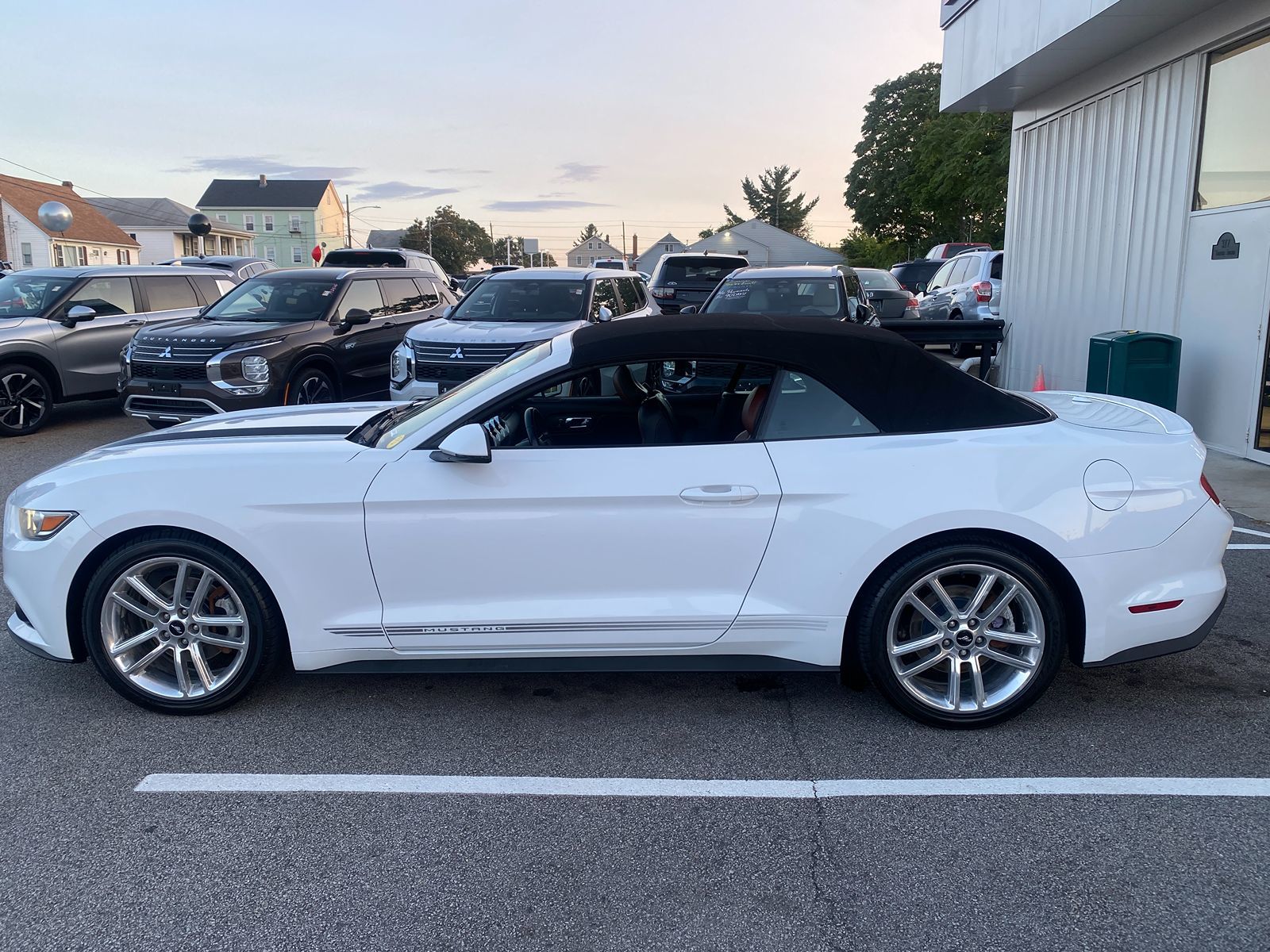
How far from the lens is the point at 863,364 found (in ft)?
12.6

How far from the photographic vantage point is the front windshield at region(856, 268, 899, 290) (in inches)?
775

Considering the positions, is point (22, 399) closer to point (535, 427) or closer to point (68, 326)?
point (68, 326)

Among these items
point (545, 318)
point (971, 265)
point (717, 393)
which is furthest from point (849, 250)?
point (717, 393)

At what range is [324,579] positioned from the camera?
12.3 feet

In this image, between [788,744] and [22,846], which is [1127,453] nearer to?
[788,744]

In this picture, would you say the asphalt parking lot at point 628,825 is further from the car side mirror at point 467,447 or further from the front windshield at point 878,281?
the front windshield at point 878,281

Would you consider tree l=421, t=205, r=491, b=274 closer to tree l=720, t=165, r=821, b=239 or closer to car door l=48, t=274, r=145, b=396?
tree l=720, t=165, r=821, b=239

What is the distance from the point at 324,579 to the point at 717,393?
1983 mm

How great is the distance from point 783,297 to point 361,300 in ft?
15.8

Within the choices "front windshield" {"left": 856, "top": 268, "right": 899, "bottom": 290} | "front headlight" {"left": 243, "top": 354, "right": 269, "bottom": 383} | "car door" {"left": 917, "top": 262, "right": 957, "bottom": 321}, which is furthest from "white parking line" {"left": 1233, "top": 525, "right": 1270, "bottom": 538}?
"front windshield" {"left": 856, "top": 268, "right": 899, "bottom": 290}

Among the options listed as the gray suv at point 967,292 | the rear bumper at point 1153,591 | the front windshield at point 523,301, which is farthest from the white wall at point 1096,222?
the rear bumper at point 1153,591

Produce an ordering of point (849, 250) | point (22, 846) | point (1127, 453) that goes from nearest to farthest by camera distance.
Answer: point (22, 846) < point (1127, 453) < point (849, 250)

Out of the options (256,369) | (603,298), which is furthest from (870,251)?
(256,369)

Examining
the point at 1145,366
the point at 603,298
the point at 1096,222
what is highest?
the point at 1096,222
